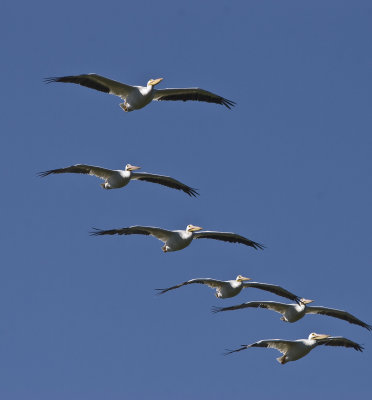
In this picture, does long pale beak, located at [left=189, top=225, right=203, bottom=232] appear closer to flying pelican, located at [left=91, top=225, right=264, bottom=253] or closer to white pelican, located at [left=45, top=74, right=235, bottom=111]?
flying pelican, located at [left=91, top=225, right=264, bottom=253]

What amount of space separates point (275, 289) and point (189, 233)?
10.3ft

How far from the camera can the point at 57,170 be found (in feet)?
124

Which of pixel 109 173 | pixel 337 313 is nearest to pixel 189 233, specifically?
pixel 109 173

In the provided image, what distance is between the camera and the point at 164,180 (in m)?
39.2

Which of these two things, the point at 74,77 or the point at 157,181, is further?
the point at 157,181

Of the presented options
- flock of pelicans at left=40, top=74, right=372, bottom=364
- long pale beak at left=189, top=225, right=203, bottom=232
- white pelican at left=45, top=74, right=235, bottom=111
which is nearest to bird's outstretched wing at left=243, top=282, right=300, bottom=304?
flock of pelicans at left=40, top=74, right=372, bottom=364

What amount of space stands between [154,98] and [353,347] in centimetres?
816

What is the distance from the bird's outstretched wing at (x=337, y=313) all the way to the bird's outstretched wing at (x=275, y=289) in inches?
20.0

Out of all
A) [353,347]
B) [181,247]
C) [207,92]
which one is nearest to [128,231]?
[181,247]

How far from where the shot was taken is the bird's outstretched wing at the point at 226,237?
38875 mm

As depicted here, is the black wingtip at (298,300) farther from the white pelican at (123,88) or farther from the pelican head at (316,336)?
the white pelican at (123,88)

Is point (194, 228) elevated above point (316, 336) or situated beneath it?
elevated above

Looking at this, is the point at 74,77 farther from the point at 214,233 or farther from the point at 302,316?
the point at 302,316

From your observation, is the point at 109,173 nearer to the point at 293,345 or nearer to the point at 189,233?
the point at 189,233
